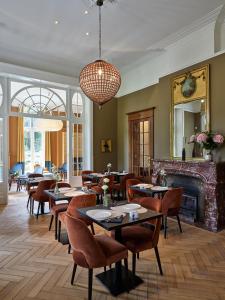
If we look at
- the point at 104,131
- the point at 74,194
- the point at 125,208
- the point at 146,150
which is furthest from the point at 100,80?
the point at 104,131

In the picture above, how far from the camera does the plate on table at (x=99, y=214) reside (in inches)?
94.4

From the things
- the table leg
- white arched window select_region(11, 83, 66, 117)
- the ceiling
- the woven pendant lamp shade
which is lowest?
the table leg

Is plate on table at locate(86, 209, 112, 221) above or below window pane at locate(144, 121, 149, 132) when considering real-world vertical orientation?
below

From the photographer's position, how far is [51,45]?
5.54 m

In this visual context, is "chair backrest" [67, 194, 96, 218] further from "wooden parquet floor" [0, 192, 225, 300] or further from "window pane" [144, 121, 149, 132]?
"window pane" [144, 121, 149, 132]

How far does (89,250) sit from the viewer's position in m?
2.08

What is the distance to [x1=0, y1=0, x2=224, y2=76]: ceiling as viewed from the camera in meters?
4.00

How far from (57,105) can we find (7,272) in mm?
5690

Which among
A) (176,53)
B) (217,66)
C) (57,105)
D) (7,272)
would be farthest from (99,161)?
(7,272)

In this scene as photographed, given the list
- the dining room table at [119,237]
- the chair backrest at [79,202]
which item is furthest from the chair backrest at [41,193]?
the dining room table at [119,237]

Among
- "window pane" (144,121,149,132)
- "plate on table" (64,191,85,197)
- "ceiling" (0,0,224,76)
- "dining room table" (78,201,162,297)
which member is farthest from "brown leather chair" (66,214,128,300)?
"window pane" (144,121,149,132)

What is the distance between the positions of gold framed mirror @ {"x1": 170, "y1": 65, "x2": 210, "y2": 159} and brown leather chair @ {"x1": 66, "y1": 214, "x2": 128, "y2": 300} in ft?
10.9

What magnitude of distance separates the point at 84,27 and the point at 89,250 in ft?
14.4

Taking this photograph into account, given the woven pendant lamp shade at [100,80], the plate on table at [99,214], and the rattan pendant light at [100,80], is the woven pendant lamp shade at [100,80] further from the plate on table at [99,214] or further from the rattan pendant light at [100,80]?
the plate on table at [99,214]
